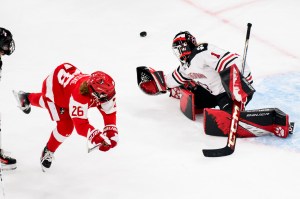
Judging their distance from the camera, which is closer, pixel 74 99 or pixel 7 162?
pixel 74 99

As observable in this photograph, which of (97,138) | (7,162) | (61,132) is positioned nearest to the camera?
(97,138)

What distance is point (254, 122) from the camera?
449 centimetres

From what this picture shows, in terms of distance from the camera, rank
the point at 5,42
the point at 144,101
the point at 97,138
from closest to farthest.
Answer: the point at 97,138 < the point at 5,42 < the point at 144,101

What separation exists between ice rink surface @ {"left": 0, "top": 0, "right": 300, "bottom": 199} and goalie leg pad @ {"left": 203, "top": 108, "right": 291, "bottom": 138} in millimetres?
71

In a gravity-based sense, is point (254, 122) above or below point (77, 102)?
below

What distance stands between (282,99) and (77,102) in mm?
2191

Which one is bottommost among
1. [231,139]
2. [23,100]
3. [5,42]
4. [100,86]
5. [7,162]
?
[7,162]

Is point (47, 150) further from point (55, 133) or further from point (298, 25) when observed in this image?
point (298, 25)

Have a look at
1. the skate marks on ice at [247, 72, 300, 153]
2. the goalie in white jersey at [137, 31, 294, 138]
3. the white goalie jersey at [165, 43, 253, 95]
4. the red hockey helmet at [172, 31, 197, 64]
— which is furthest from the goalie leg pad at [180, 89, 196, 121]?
the skate marks on ice at [247, 72, 300, 153]

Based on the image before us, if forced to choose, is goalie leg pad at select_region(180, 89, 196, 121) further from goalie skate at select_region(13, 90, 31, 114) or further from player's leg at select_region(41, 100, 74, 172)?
goalie skate at select_region(13, 90, 31, 114)

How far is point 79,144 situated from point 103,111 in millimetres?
744

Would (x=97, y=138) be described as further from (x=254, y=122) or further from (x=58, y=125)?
(x=254, y=122)

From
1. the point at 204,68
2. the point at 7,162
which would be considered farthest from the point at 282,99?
the point at 7,162

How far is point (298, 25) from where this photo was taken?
645cm
